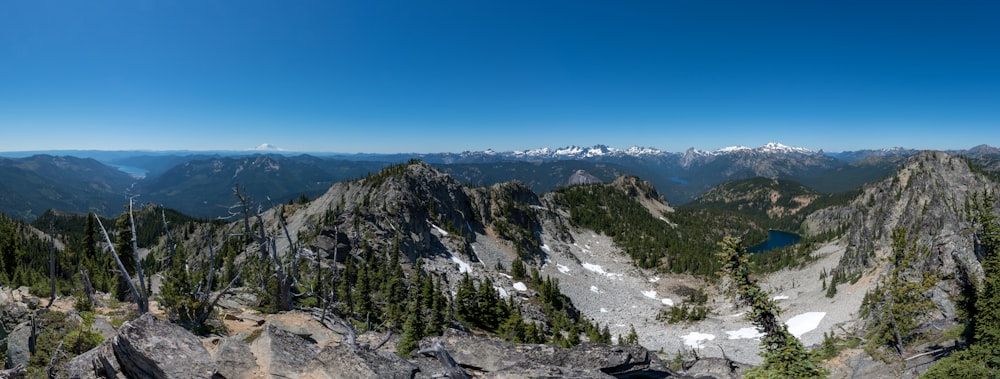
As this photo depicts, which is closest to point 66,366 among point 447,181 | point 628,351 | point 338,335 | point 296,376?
point 296,376

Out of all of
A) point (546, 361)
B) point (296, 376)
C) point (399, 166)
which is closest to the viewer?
point (296, 376)

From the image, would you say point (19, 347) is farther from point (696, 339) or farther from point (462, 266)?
point (696, 339)

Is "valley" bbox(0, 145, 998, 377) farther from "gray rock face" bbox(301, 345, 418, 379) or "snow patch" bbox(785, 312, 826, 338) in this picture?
"gray rock face" bbox(301, 345, 418, 379)

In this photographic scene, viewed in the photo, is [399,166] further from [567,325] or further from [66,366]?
[66,366]

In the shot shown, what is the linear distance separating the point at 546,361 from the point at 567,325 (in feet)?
139

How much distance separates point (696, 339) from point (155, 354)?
65.1m

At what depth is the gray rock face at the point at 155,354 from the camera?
1212 cm

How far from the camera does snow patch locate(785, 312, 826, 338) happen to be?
201ft

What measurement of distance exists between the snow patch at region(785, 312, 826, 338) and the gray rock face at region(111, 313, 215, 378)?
73.2 m

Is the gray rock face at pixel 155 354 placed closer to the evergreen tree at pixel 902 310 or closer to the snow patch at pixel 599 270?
the evergreen tree at pixel 902 310

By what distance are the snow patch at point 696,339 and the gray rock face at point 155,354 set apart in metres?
60.1

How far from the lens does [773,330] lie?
737 inches

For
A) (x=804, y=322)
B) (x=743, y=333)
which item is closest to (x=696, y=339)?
(x=743, y=333)

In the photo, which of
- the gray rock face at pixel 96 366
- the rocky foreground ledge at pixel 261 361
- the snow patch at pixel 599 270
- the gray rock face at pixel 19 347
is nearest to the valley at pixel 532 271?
the rocky foreground ledge at pixel 261 361
